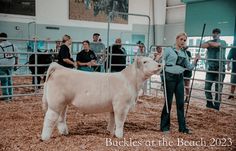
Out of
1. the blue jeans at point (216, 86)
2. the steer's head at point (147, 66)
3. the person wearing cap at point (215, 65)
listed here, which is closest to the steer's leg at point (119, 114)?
the steer's head at point (147, 66)

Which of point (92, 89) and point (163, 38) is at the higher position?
point (163, 38)

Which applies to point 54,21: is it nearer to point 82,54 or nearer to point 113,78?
point 82,54

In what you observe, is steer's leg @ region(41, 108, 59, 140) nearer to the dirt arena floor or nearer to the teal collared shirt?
the dirt arena floor

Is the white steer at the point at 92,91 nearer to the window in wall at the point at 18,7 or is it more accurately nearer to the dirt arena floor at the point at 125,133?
the dirt arena floor at the point at 125,133

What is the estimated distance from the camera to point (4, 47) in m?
6.88

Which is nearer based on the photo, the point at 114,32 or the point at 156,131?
the point at 156,131

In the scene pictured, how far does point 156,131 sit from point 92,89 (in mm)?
1399

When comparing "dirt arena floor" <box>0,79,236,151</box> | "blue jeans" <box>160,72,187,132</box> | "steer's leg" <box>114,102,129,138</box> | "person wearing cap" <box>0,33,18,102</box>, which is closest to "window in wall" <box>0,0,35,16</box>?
"person wearing cap" <box>0,33,18,102</box>

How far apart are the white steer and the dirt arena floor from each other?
0.82 feet

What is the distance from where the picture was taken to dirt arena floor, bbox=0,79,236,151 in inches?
149

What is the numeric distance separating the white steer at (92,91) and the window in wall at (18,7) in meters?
→ 11.1

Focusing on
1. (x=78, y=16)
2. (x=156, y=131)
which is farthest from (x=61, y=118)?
(x=78, y=16)

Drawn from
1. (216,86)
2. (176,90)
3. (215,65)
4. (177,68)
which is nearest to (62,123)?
(176,90)

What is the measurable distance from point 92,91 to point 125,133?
0.94 meters
